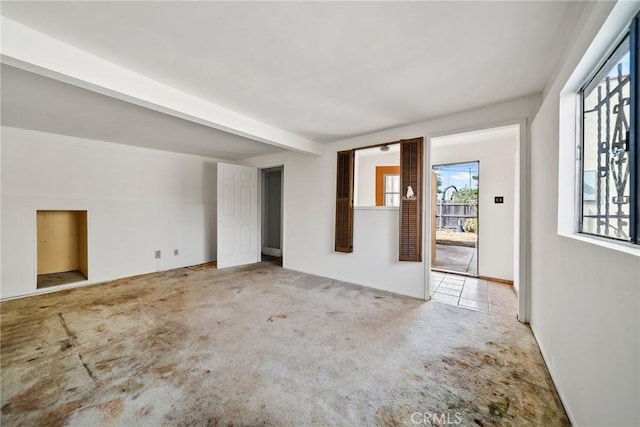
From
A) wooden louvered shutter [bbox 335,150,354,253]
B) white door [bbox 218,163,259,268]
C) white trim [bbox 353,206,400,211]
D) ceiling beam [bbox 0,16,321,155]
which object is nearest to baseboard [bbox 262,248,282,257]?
white door [bbox 218,163,259,268]

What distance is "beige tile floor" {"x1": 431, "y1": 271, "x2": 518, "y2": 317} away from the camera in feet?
9.98

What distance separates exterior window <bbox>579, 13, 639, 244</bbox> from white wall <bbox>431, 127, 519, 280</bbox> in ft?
8.59

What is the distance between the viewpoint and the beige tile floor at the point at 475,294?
3041mm

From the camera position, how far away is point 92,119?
3.15 m

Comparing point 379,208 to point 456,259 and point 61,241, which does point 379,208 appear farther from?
point 61,241

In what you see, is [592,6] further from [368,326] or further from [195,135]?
[195,135]

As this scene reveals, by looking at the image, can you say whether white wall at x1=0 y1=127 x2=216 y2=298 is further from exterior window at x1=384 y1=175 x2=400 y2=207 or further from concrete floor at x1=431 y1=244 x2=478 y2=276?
concrete floor at x1=431 y1=244 x2=478 y2=276

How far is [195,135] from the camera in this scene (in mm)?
3830

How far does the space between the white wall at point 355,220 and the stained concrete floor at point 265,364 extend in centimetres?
63

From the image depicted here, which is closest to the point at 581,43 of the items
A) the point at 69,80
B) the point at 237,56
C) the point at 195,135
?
the point at 237,56

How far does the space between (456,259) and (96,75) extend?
6.57 metres

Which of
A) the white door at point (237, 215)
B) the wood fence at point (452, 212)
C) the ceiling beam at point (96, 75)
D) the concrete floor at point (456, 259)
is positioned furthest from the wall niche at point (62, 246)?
the wood fence at point (452, 212)

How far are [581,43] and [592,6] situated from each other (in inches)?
6.8

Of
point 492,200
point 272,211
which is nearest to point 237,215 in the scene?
point 272,211
